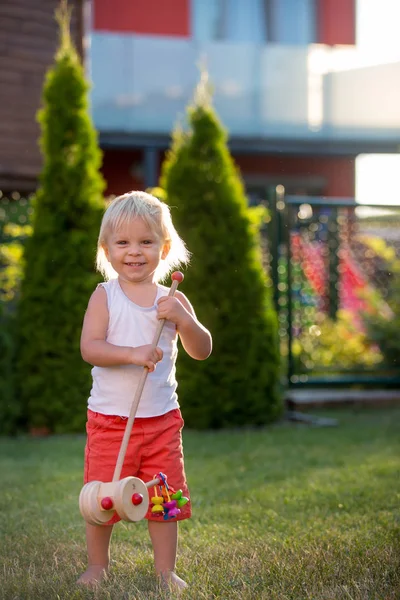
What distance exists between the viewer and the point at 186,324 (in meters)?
3.38

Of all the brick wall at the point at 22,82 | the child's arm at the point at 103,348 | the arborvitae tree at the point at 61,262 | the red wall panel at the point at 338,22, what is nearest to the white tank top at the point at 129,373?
the child's arm at the point at 103,348

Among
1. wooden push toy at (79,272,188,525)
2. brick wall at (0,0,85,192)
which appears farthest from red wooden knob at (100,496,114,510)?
brick wall at (0,0,85,192)

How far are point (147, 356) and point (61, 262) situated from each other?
4254mm

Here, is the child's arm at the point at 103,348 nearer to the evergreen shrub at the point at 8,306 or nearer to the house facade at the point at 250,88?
the evergreen shrub at the point at 8,306

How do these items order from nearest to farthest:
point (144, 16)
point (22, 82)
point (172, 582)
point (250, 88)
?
point (172, 582), point (22, 82), point (250, 88), point (144, 16)

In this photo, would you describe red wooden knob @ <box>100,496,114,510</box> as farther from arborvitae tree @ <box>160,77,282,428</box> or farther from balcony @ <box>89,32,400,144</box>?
balcony @ <box>89,32,400,144</box>

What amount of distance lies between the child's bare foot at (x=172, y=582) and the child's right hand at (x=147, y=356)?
65 centimetres

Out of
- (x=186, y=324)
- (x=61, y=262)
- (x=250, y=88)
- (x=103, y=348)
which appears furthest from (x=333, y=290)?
(x=103, y=348)

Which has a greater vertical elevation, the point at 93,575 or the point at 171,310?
the point at 171,310

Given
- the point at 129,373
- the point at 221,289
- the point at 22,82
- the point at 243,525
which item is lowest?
the point at 243,525

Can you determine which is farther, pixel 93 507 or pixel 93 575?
pixel 93 575

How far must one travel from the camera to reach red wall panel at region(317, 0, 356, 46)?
17.0m

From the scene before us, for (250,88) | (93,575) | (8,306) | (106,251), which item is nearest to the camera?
(93,575)

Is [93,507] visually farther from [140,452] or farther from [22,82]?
[22,82]
